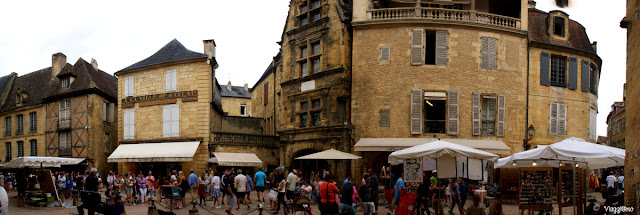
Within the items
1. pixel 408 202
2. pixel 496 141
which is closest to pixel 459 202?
pixel 408 202

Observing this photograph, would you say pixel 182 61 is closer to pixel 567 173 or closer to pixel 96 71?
pixel 96 71

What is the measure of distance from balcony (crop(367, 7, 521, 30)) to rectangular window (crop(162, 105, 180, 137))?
37.0 ft

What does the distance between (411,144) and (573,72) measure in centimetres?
751

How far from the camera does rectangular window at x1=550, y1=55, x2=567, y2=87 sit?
19.6 metres

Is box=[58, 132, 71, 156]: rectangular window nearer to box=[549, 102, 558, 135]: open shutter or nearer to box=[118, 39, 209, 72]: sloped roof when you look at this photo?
box=[118, 39, 209, 72]: sloped roof

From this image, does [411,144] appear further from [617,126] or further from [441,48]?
[617,126]

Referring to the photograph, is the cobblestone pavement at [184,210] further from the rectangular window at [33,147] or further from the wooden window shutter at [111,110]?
the rectangular window at [33,147]

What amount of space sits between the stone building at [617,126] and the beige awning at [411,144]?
26.6 meters

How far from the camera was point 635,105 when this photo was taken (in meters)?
6.27

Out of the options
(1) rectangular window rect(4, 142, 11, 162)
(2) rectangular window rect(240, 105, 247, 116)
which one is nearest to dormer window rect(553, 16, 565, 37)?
(1) rectangular window rect(4, 142, 11, 162)

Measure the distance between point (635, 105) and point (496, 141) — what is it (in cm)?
1250

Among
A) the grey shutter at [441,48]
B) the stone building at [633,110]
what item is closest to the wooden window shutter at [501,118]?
the grey shutter at [441,48]

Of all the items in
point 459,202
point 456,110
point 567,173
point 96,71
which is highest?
point 96,71

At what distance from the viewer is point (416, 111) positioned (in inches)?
720
